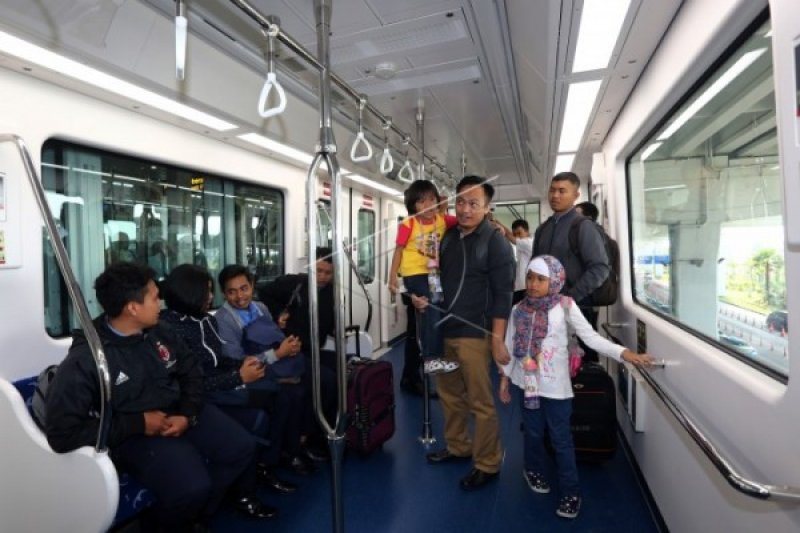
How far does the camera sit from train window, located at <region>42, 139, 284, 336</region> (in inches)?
97.4

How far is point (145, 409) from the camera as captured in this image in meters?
2.06

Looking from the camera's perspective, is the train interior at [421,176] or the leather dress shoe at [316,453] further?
the leather dress shoe at [316,453]

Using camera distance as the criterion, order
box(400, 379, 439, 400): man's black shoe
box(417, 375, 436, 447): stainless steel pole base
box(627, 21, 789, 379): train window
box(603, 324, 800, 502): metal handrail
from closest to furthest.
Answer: box(603, 324, 800, 502): metal handrail < box(627, 21, 789, 379): train window < box(417, 375, 436, 447): stainless steel pole base < box(400, 379, 439, 400): man's black shoe

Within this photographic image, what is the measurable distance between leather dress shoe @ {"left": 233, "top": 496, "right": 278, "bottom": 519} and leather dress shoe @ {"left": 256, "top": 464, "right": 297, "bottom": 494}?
0.72 feet

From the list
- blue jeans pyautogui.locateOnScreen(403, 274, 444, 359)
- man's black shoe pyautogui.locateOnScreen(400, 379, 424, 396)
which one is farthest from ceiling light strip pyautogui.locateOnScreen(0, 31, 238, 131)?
man's black shoe pyautogui.locateOnScreen(400, 379, 424, 396)

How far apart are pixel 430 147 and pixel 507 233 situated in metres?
2.38

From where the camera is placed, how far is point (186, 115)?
2.77 m

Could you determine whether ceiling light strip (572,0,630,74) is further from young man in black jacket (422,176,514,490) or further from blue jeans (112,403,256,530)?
blue jeans (112,403,256,530)

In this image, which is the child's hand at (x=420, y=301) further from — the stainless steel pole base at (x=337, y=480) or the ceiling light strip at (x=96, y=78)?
the ceiling light strip at (x=96, y=78)

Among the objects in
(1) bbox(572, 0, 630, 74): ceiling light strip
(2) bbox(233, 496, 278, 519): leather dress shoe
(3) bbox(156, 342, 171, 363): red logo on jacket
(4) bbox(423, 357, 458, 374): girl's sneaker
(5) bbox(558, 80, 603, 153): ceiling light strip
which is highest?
(5) bbox(558, 80, 603, 153): ceiling light strip

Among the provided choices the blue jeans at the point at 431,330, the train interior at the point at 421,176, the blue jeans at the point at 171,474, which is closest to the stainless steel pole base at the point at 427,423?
the train interior at the point at 421,176

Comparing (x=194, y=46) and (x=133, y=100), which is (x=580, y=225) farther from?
(x=133, y=100)

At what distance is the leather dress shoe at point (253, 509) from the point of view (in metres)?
2.45

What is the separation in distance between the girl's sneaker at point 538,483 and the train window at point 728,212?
119 cm
